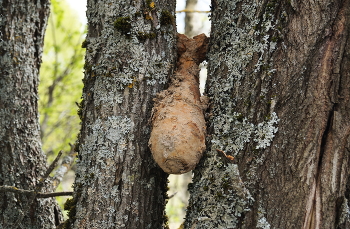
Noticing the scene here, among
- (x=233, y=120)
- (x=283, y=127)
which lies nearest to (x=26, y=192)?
(x=233, y=120)

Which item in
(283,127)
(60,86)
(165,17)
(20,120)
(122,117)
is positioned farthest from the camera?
(60,86)

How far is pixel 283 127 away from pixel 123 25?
1.01m

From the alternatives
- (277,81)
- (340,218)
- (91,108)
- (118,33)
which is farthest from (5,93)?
(340,218)

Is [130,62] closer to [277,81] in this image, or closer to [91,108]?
[91,108]

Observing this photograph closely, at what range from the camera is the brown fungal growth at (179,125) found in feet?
5.51

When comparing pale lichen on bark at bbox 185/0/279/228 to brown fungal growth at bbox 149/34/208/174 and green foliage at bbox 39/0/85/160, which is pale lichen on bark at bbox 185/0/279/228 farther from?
green foliage at bbox 39/0/85/160

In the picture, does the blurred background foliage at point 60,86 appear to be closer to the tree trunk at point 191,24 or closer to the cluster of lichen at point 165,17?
the tree trunk at point 191,24

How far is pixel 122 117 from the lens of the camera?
1836mm

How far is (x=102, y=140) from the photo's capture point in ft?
6.02

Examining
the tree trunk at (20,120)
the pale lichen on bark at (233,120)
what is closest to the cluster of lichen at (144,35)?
the pale lichen on bark at (233,120)

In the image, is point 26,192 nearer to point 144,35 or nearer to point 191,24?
point 144,35

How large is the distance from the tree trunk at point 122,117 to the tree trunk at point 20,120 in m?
0.81

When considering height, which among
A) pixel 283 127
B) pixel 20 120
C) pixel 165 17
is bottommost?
pixel 283 127

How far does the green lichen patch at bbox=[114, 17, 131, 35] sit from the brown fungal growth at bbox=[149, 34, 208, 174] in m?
0.37
